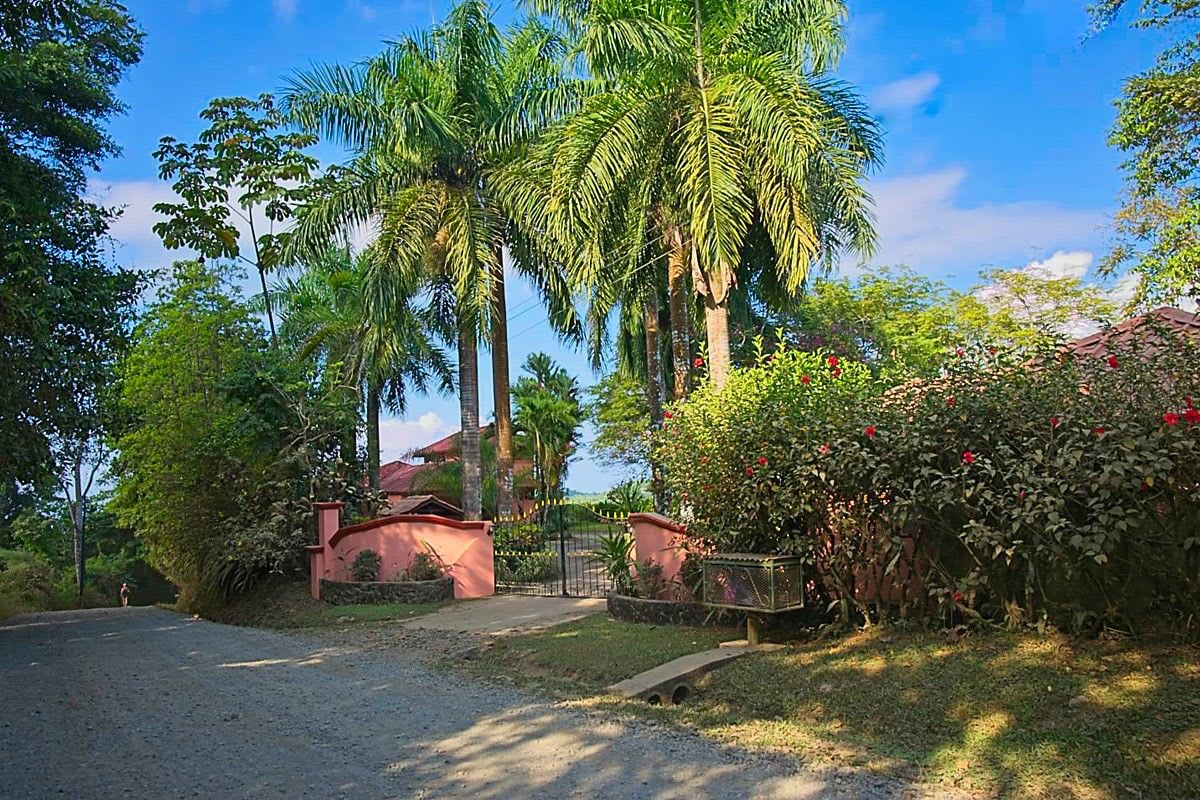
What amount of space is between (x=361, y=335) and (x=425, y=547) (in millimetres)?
10972

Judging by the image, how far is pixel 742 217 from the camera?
40.4 ft

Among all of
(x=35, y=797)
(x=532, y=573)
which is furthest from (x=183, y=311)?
Answer: (x=35, y=797)

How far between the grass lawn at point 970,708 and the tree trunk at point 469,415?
10718mm

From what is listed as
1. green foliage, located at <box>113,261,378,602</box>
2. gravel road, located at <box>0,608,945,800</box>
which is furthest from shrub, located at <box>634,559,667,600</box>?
green foliage, located at <box>113,261,378,602</box>

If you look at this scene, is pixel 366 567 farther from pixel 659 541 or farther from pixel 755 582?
pixel 755 582

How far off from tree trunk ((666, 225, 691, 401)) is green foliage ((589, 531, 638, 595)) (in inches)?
135

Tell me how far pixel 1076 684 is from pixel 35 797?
6358 millimetres

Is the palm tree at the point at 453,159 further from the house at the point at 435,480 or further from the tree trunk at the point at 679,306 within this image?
the house at the point at 435,480

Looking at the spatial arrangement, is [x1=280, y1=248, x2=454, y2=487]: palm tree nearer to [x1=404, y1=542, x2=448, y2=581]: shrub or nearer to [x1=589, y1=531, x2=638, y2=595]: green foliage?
[x1=404, y1=542, x2=448, y2=581]: shrub

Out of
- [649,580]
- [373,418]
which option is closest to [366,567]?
[649,580]

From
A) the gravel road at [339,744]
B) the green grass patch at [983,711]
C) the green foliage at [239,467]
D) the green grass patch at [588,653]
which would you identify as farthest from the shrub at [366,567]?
the green grass patch at [983,711]

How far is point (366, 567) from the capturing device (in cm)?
1506

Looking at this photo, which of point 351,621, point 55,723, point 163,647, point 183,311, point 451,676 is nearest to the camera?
point 55,723

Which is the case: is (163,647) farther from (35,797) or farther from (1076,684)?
(1076,684)
